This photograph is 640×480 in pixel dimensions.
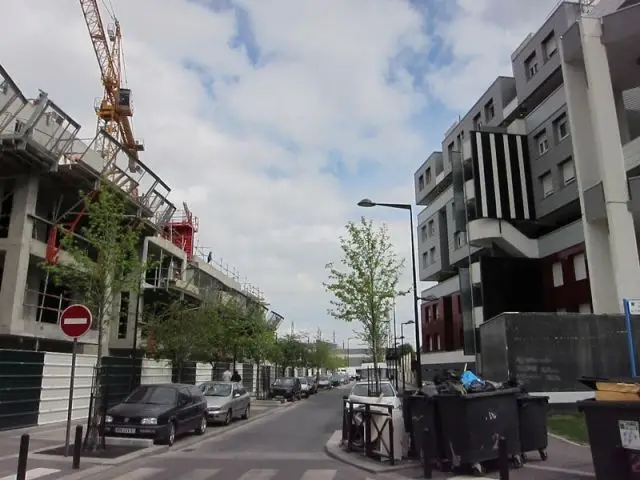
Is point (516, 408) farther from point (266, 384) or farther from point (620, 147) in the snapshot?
point (266, 384)

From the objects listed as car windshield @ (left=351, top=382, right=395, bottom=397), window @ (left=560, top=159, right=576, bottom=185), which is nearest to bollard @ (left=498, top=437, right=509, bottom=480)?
car windshield @ (left=351, top=382, right=395, bottom=397)

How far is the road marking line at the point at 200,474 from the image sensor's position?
981 cm

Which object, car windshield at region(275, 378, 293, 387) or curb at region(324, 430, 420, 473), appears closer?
curb at region(324, 430, 420, 473)

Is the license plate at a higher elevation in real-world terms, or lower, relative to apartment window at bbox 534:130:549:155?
lower

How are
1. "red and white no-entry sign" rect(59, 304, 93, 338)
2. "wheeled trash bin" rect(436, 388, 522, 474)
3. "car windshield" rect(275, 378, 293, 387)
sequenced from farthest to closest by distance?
"car windshield" rect(275, 378, 293, 387)
"red and white no-entry sign" rect(59, 304, 93, 338)
"wheeled trash bin" rect(436, 388, 522, 474)

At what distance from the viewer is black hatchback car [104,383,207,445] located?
14000 mm

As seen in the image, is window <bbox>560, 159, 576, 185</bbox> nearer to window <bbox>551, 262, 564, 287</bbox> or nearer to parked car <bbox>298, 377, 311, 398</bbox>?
window <bbox>551, 262, 564, 287</bbox>

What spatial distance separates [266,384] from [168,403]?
110 ft

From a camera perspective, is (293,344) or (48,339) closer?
(48,339)

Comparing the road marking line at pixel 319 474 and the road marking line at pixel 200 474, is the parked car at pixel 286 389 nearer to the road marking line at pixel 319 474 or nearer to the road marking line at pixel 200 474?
the road marking line at pixel 200 474

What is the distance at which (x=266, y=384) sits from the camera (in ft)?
157

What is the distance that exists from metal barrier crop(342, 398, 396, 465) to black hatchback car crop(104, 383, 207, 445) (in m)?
4.65

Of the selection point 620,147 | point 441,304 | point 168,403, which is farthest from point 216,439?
point 441,304

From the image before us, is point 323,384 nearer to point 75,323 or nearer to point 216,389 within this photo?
point 216,389
